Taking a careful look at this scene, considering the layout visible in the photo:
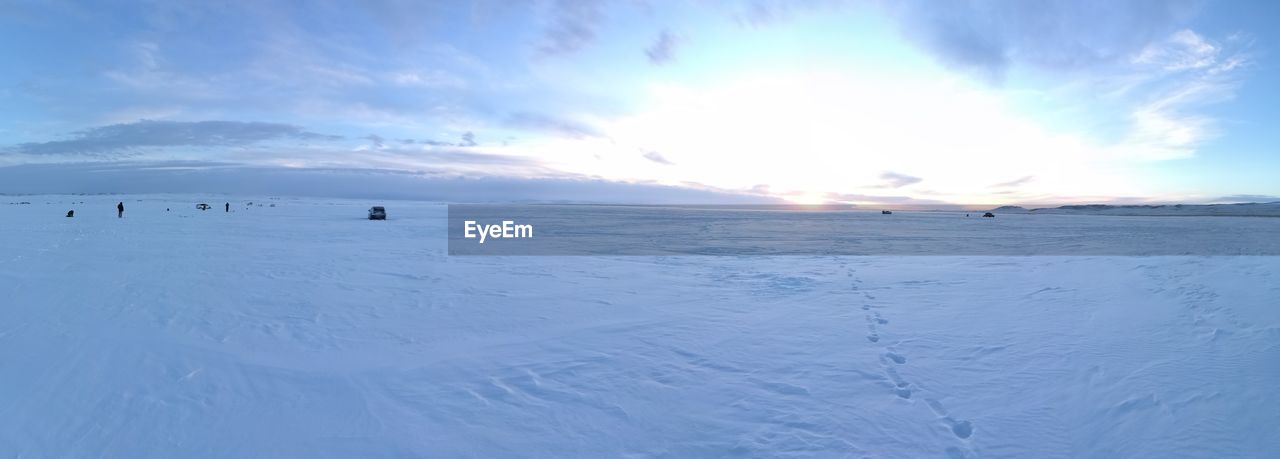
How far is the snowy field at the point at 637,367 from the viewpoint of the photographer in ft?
13.7

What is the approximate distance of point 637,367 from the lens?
570 centimetres

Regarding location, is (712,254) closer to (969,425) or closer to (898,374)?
(898,374)

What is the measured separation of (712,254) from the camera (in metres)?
16.4

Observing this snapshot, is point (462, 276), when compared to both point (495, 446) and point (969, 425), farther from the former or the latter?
point (969, 425)

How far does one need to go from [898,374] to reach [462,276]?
836cm

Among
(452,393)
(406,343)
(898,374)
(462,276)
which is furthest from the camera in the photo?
(462,276)

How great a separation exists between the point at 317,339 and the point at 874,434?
6.03m

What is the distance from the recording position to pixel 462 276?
36.7 ft

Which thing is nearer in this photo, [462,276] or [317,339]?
[317,339]

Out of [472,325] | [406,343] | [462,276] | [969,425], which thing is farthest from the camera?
[462,276]

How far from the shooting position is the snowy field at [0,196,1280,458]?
13.7 feet

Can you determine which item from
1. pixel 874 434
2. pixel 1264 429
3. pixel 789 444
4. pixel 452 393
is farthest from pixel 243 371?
pixel 1264 429

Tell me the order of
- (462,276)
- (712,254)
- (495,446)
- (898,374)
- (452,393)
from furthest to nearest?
(712,254)
(462,276)
(898,374)
(452,393)
(495,446)

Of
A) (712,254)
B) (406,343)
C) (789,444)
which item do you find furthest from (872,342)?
(712,254)
